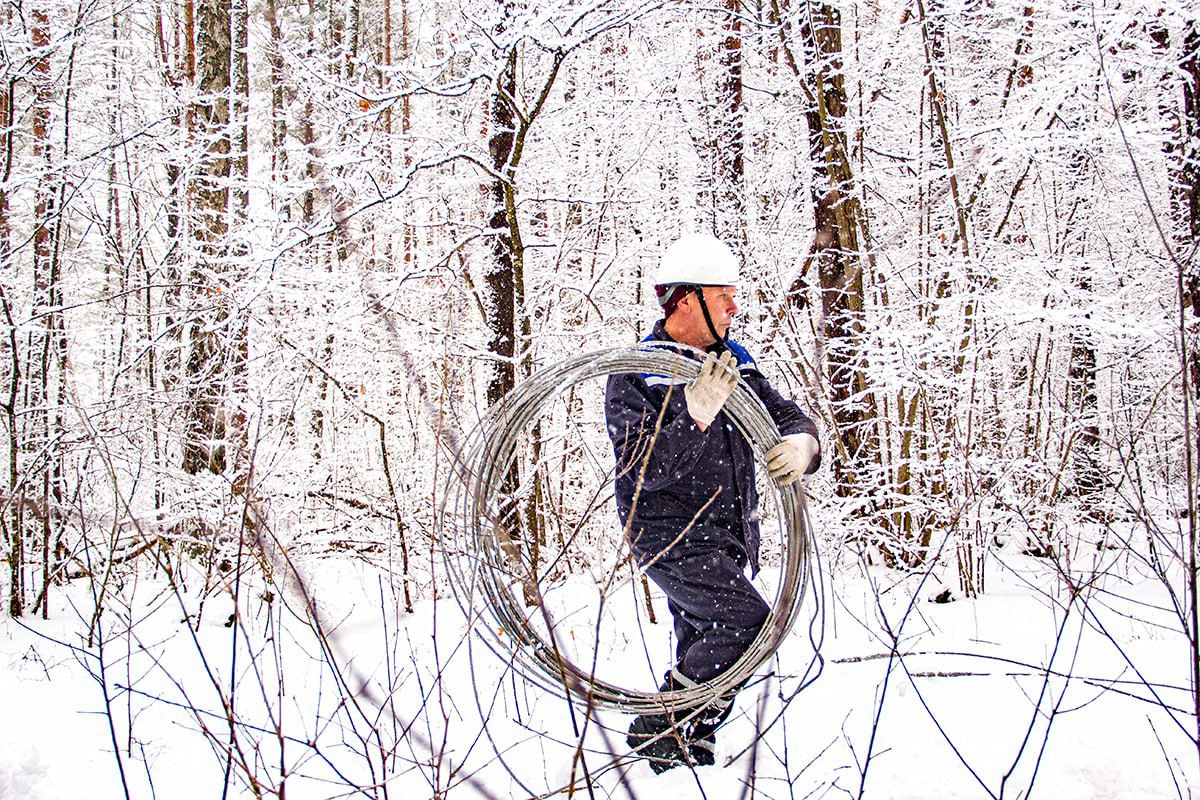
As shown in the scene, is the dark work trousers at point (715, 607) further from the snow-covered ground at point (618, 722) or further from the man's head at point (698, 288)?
the man's head at point (698, 288)

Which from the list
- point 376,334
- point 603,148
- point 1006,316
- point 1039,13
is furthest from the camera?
point 603,148

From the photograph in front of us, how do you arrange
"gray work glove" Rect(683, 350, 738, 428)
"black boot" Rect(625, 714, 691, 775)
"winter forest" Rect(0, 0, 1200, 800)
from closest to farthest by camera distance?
"gray work glove" Rect(683, 350, 738, 428)
"black boot" Rect(625, 714, 691, 775)
"winter forest" Rect(0, 0, 1200, 800)

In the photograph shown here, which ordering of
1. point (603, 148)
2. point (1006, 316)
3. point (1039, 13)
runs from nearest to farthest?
point (1006, 316) < point (1039, 13) < point (603, 148)

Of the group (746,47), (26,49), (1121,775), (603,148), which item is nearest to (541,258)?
(603,148)

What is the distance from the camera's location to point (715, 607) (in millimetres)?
2779

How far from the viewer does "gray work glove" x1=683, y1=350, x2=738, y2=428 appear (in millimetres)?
2641

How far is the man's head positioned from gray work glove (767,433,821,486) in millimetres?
478

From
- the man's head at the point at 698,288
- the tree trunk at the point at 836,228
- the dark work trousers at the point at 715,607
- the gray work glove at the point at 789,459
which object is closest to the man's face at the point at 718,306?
the man's head at the point at 698,288

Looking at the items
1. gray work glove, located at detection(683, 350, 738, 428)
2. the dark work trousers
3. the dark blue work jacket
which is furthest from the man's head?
the dark work trousers

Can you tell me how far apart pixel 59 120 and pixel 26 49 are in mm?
1389

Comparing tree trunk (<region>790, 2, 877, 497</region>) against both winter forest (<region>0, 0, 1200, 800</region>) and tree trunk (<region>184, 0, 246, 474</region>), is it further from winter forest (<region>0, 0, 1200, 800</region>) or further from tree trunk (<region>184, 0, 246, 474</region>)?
tree trunk (<region>184, 0, 246, 474</region>)

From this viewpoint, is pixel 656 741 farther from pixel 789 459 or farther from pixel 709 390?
pixel 709 390

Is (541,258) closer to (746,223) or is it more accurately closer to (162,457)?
(746,223)

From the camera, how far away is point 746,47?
726 centimetres
